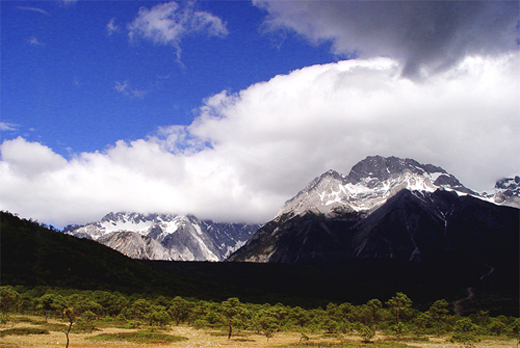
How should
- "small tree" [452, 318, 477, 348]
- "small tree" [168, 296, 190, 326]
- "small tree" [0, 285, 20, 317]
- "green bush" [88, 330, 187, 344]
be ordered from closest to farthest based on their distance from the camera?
"green bush" [88, 330, 187, 344]
"small tree" [452, 318, 477, 348]
"small tree" [0, 285, 20, 317]
"small tree" [168, 296, 190, 326]

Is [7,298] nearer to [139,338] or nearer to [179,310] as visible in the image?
[179,310]

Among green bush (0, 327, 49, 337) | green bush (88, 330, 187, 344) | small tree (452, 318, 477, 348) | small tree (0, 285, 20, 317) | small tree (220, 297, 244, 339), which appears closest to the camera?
green bush (0, 327, 49, 337)

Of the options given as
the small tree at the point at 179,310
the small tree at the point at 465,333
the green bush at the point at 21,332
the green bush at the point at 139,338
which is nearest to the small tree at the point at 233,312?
the green bush at the point at 139,338

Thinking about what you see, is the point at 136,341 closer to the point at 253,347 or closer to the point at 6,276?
the point at 253,347

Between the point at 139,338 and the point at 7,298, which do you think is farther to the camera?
the point at 7,298

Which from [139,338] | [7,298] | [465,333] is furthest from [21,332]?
[465,333]

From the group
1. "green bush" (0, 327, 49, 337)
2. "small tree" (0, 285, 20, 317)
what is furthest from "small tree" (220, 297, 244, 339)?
"small tree" (0, 285, 20, 317)

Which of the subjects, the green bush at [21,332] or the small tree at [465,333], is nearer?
the green bush at [21,332]

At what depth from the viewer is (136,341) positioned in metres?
60.3

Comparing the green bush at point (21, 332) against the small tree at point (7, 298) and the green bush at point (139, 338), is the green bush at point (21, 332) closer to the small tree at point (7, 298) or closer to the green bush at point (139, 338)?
the green bush at point (139, 338)

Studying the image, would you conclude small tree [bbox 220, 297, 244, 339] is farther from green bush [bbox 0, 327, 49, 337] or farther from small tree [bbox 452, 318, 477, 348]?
small tree [bbox 452, 318, 477, 348]

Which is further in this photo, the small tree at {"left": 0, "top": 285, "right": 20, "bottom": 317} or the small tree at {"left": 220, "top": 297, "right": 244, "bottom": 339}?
the small tree at {"left": 0, "top": 285, "right": 20, "bottom": 317}

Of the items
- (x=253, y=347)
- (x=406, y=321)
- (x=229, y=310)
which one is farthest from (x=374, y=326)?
(x=253, y=347)

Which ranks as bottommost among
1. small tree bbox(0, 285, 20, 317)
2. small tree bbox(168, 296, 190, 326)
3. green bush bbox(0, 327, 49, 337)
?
small tree bbox(168, 296, 190, 326)
